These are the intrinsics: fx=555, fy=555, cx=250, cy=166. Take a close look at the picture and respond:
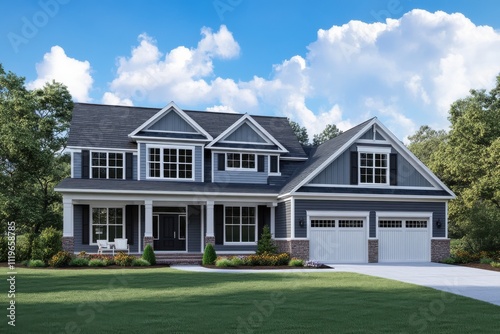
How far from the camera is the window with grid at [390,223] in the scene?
2717 centimetres

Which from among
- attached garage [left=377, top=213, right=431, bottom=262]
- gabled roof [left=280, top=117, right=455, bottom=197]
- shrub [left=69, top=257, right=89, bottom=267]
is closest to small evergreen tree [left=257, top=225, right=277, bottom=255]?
gabled roof [left=280, top=117, right=455, bottom=197]

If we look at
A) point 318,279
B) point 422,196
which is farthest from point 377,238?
point 318,279

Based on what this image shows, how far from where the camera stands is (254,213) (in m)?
28.9

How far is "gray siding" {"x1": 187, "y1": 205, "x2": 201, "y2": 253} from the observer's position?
92.4 feet

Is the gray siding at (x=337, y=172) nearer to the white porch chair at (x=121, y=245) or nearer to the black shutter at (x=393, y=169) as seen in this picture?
the black shutter at (x=393, y=169)

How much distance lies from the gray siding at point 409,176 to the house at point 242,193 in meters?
0.05

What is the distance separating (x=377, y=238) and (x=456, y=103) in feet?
67.9

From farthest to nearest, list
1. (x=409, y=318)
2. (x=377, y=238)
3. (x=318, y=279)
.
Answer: (x=377, y=238) → (x=318, y=279) → (x=409, y=318)

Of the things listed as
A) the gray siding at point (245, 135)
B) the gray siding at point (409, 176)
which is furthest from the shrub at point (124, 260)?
the gray siding at point (409, 176)

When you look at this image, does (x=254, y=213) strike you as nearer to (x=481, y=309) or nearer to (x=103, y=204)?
(x=103, y=204)

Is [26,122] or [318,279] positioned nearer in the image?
[318,279]

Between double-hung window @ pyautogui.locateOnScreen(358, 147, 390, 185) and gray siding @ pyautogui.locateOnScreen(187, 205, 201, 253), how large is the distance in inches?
331

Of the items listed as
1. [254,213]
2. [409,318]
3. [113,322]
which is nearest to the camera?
[113,322]

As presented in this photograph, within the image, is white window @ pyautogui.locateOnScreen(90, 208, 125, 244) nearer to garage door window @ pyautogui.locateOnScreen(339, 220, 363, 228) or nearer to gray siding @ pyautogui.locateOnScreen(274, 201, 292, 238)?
gray siding @ pyautogui.locateOnScreen(274, 201, 292, 238)
